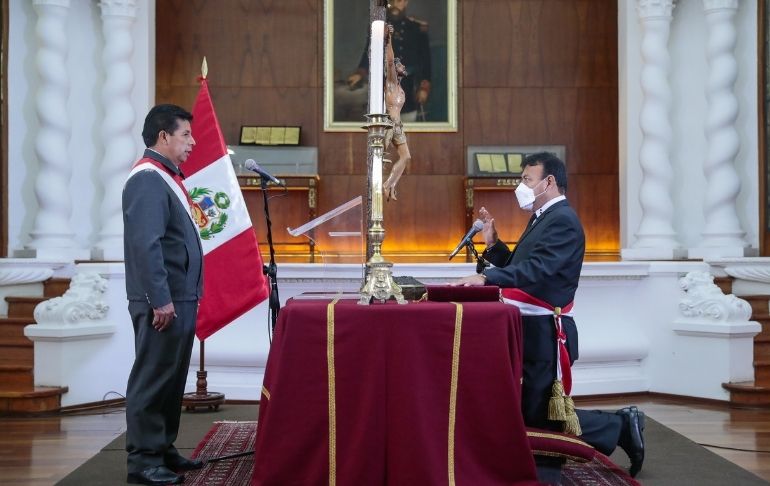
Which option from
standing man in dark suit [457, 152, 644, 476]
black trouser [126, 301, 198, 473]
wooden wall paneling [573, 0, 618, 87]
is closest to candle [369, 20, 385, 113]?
standing man in dark suit [457, 152, 644, 476]

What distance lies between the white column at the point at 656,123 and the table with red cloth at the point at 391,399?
4.47 meters

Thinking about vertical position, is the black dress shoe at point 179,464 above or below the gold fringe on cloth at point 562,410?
below

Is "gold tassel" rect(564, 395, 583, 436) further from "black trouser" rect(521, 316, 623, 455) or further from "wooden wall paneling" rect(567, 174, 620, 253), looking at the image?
"wooden wall paneling" rect(567, 174, 620, 253)

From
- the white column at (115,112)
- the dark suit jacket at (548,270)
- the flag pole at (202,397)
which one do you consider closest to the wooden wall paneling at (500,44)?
the white column at (115,112)

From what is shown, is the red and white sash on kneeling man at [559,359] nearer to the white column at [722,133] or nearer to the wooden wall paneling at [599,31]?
the white column at [722,133]

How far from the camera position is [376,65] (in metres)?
3.56

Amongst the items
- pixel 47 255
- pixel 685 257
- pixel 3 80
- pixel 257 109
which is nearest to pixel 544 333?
pixel 685 257

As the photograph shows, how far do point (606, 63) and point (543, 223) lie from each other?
18.3ft

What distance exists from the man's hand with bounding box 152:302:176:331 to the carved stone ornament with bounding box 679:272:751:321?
165 inches

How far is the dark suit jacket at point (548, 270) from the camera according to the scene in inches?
164

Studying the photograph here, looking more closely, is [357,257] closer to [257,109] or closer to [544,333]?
[544,333]

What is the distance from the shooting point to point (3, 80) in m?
7.46

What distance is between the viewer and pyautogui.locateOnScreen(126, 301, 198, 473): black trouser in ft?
13.5

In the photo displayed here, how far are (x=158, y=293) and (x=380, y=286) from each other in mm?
1022
